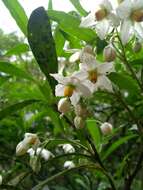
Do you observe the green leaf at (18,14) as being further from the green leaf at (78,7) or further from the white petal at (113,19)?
the white petal at (113,19)

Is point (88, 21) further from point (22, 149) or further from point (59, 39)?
point (22, 149)

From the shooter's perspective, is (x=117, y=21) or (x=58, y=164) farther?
(x=58, y=164)

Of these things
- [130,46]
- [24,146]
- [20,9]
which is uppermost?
[20,9]

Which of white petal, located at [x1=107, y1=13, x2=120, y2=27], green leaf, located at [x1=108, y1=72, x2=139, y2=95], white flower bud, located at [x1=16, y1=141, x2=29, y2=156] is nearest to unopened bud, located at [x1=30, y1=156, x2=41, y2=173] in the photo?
white flower bud, located at [x1=16, y1=141, x2=29, y2=156]

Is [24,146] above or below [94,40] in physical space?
below

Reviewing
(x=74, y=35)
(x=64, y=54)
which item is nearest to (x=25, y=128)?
(x=64, y=54)

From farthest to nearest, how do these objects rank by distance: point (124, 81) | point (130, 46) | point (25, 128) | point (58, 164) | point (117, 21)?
point (58, 164)
point (25, 128)
point (130, 46)
point (124, 81)
point (117, 21)

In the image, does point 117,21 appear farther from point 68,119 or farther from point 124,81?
point 68,119

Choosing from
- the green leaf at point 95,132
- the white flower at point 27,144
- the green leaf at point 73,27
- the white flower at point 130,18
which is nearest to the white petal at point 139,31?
the white flower at point 130,18

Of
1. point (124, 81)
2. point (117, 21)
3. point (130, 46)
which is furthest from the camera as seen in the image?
point (130, 46)
